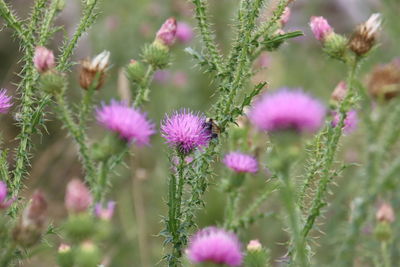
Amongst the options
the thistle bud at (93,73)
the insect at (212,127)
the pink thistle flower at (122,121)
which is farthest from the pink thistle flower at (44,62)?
the insect at (212,127)

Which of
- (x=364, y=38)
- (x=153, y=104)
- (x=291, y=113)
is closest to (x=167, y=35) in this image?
(x=364, y=38)

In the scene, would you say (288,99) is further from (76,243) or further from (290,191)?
(76,243)

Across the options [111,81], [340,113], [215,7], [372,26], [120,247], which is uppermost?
[215,7]

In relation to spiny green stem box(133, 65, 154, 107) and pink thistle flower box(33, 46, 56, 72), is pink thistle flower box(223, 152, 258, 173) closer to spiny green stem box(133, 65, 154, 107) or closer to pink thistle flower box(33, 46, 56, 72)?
spiny green stem box(133, 65, 154, 107)

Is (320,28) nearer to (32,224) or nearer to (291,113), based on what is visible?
(291,113)

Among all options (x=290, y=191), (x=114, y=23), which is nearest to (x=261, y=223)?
(x=114, y=23)

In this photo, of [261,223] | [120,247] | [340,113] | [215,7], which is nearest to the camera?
[340,113]

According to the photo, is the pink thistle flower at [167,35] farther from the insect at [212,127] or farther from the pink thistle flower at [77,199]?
the pink thistle flower at [77,199]
